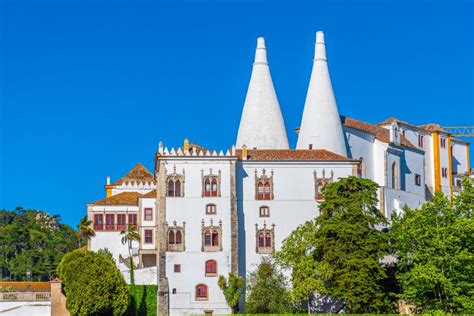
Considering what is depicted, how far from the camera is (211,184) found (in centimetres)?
7069

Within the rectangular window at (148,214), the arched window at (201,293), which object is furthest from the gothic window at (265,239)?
the rectangular window at (148,214)

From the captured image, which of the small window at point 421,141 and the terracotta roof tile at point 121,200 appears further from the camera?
the small window at point 421,141

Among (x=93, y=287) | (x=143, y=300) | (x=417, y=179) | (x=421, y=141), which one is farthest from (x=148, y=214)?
(x=421, y=141)

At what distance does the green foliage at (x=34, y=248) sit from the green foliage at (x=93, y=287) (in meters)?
36.8

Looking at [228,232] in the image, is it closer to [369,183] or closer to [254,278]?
[254,278]

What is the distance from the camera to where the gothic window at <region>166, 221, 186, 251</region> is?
228ft

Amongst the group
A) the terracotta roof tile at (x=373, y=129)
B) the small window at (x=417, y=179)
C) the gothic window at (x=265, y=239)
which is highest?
the terracotta roof tile at (x=373, y=129)

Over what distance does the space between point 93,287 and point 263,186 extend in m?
15.1

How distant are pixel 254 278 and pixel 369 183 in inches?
403

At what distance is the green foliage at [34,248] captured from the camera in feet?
350

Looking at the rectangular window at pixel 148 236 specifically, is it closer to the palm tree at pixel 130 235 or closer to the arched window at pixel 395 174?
the palm tree at pixel 130 235

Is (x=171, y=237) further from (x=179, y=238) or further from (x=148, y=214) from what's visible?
(x=148, y=214)

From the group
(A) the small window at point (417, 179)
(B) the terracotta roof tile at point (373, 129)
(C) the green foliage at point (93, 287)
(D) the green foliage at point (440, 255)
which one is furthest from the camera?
(A) the small window at point (417, 179)

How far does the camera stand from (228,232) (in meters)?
70.0
